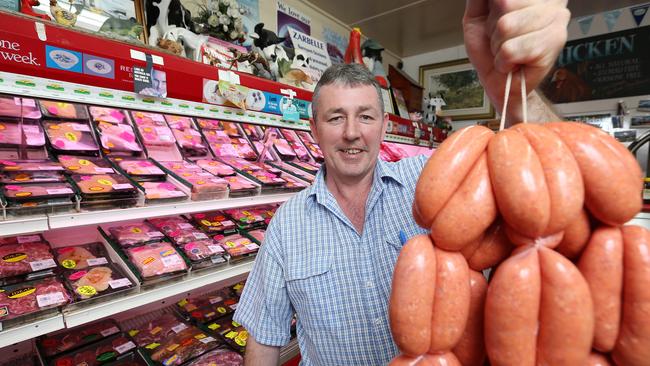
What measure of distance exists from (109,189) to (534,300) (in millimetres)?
1583

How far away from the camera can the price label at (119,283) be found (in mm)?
1413

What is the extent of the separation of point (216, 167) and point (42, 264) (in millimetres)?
943

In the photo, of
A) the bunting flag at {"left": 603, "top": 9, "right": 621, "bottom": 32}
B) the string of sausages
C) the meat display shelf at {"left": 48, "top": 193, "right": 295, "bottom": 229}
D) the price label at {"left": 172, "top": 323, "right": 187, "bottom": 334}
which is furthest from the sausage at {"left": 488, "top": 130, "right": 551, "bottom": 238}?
the bunting flag at {"left": 603, "top": 9, "right": 621, "bottom": 32}

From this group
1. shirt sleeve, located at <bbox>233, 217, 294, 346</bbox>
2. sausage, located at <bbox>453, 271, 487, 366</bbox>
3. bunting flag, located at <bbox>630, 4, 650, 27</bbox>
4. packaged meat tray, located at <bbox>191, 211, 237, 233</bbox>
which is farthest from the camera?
bunting flag, located at <bbox>630, 4, 650, 27</bbox>

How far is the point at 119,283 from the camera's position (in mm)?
1433

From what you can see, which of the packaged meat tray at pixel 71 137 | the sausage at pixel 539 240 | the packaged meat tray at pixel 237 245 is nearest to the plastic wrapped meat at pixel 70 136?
the packaged meat tray at pixel 71 137

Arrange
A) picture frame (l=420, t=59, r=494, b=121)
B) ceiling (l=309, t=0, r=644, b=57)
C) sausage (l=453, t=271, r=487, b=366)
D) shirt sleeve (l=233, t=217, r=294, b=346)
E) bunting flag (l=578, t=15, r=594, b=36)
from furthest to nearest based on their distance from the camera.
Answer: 1. picture frame (l=420, t=59, r=494, b=121)
2. bunting flag (l=578, t=15, r=594, b=36)
3. ceiling (l=309, t=0, r=644, b=57)
4. shirt sleeve (l=233, t=217, r=294, b=346)
5. sausage (l=453, t=271, r=487, b=366)

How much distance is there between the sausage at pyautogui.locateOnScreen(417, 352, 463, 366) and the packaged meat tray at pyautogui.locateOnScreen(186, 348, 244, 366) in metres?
1.60

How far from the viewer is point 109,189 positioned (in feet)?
4.68

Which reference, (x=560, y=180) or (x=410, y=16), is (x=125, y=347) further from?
(x=410, y=16)

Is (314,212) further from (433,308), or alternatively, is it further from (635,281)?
(635,281)

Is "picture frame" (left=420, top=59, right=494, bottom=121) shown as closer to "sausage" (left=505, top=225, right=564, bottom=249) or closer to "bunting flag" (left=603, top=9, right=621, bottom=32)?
"bunting flag" (left=603, top=9, right=621, bottom=32)

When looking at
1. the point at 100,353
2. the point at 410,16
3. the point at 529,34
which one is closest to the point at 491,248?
the point at 529,34

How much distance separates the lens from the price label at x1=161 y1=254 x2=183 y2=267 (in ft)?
5.24
